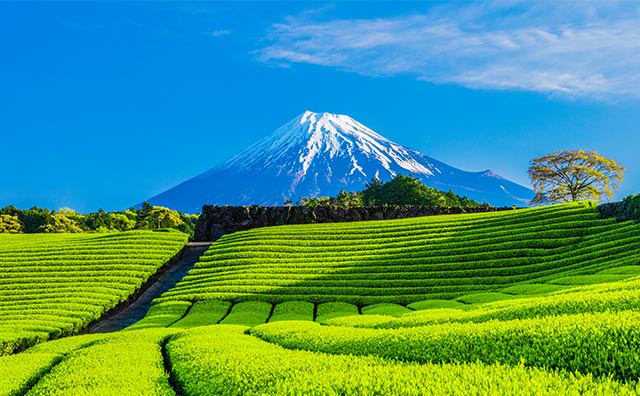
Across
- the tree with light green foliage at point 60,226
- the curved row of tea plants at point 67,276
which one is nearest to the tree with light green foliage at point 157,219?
the tree with light green foliage at point 60,226

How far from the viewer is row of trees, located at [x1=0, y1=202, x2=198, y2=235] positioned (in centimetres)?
5825

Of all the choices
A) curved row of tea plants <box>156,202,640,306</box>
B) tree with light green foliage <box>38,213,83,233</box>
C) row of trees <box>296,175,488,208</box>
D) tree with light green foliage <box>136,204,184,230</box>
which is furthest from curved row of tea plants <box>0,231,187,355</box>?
row of trees <box>296,175,488,208</box>

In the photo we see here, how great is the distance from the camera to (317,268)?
24.4 metres

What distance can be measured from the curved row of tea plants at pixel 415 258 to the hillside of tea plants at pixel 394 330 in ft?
0.29

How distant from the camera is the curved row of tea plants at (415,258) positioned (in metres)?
20.1

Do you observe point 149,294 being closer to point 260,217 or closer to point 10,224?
point 260,217

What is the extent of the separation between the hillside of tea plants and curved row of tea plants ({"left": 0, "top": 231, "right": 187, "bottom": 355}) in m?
2.65

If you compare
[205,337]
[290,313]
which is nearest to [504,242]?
[290,313]

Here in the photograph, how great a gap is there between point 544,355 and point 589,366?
1.56ft

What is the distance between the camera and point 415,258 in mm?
24312

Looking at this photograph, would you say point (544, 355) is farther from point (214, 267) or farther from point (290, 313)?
point (214, 267)

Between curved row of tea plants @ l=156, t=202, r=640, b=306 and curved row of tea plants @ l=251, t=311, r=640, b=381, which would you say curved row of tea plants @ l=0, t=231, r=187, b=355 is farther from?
curved row of tea plants @ l=251, t=311, r=640, b=381

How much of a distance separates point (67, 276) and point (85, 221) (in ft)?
144

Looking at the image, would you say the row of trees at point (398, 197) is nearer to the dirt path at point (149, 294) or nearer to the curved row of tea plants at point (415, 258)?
the dirt path at point (149, 294)
